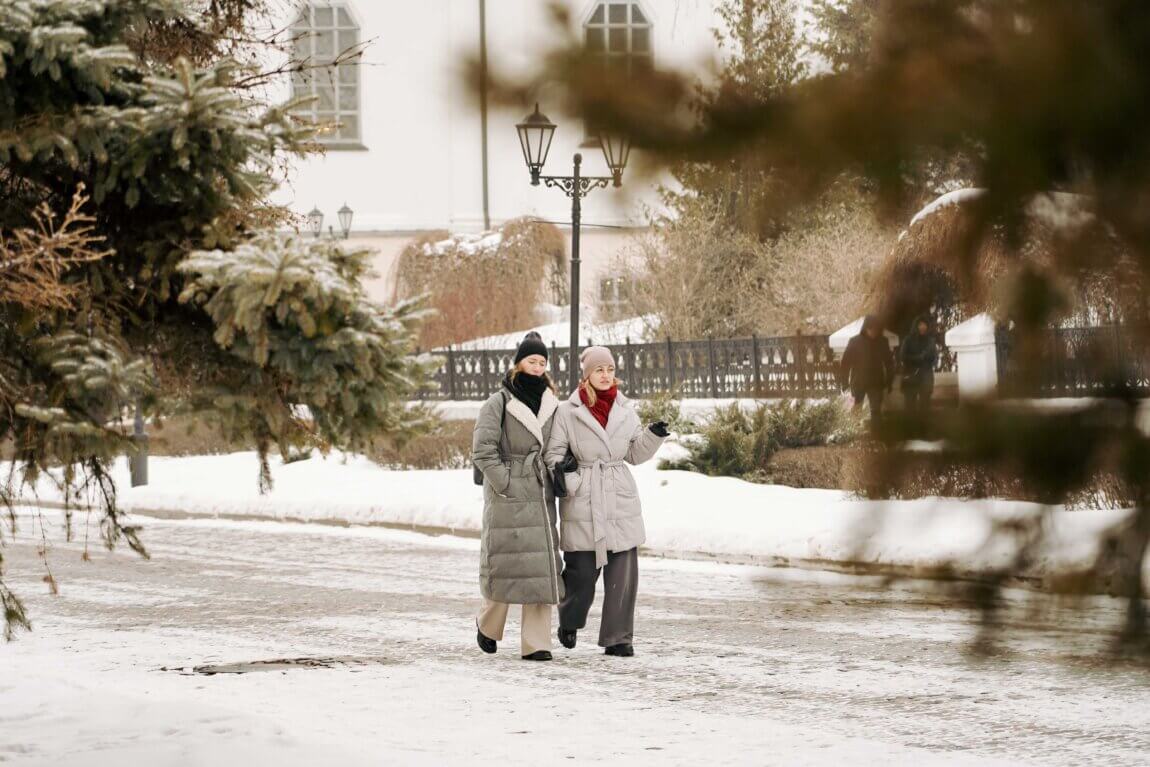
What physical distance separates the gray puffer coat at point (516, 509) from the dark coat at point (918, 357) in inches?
258

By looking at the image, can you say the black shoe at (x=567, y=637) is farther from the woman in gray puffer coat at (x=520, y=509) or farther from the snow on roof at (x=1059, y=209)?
the snow on roof at (x=1059, y=209)

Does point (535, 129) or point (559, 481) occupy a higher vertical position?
point (535, 129)

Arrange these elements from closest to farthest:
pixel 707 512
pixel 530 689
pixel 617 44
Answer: pixel 617 44
pixel 530 689
pixel 707 512

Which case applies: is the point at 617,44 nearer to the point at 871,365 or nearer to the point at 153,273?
the point at 871,365

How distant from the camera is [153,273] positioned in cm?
632

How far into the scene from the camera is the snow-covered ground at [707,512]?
2111 millimetres

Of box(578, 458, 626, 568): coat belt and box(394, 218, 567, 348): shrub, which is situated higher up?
box(394, 218, 567, 348): shrub

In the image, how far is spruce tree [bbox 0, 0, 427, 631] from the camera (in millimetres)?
5809

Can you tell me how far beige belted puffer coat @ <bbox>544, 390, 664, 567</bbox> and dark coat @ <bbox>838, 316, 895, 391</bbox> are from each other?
671cm

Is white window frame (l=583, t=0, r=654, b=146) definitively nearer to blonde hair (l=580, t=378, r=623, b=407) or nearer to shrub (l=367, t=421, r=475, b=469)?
blonde hair (l=580, t=378, r=623, b=407)

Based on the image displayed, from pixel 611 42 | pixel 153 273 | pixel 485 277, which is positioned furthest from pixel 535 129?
pixel 485 277

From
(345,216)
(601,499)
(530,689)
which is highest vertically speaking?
(345,216)

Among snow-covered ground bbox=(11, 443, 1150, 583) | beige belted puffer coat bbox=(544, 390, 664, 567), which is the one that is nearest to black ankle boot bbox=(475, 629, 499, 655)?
beige belted puffer coat bbox=(544, 390, 664, 567)

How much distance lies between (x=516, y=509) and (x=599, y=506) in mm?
462
